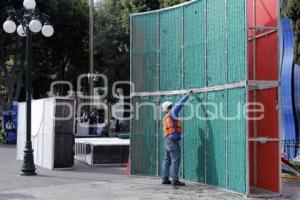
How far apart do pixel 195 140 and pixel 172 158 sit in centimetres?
Answer: 77

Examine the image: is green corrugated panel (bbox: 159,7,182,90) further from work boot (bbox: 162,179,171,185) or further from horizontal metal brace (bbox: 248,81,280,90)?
horizontal metal brace (bbox: 248,81,280,90)

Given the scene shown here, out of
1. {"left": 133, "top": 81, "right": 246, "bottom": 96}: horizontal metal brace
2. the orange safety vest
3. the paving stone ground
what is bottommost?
the paving stone ground

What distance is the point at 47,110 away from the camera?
1728 centimetres

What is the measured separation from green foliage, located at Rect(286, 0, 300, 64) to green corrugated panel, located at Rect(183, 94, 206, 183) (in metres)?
4.54

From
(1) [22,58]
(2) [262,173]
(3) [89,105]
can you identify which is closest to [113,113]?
(3) [89,105]

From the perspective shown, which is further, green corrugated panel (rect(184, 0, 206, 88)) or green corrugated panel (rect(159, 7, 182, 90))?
green corrugated panel (rect(159, 7, 182, 90))

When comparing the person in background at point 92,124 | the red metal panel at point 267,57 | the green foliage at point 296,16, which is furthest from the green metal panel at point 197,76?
the person in background at point 92,124

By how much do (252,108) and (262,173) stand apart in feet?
4.74

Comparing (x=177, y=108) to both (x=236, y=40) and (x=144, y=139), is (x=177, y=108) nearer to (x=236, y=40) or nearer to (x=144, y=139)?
(x=144, y=139)

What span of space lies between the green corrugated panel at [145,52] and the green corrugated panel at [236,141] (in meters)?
3.18

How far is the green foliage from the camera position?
54.6ft

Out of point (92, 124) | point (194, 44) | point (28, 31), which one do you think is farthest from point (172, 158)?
point (92, 124)

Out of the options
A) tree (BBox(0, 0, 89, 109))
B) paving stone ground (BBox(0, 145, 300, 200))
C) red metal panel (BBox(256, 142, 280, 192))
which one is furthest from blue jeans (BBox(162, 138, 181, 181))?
tree (BBox(0, 0, 89, 109))

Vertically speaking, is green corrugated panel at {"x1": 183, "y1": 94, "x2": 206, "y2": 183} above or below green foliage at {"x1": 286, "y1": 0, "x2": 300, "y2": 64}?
below
